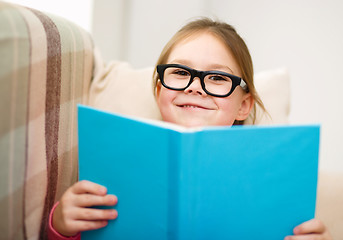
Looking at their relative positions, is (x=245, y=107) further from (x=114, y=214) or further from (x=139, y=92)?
(x=114, y=214)

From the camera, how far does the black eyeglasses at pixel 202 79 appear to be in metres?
0.80

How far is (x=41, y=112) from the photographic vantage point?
653 mm

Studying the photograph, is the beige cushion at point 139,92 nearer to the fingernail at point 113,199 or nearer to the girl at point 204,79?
the girl at point 204,79

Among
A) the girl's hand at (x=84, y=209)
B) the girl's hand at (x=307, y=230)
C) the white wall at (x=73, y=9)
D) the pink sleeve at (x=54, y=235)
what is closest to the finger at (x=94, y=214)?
the girl's hand at (x=84, y=209)

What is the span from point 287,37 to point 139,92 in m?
0.83

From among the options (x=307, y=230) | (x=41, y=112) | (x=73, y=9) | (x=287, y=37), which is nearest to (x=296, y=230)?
(x=307, y=230)

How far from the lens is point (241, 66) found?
0.92m

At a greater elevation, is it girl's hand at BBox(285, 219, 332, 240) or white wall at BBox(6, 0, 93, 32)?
white wall at BBox(6, 0, 93, 32)

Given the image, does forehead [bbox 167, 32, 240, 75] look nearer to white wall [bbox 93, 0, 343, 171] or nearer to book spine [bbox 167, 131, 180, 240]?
book spine [bbox 167, 131, 180, 240]

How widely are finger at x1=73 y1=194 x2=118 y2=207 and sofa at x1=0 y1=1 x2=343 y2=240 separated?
0.12 meters

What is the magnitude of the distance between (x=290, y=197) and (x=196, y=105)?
38cm

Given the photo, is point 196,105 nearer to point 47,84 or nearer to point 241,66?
point 241,66

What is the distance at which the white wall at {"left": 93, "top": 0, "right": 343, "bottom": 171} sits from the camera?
54.0 inches

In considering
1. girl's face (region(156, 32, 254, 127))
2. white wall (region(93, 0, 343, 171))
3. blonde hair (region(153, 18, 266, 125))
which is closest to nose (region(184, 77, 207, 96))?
girl's face (region(156, 32, 254, 127))
